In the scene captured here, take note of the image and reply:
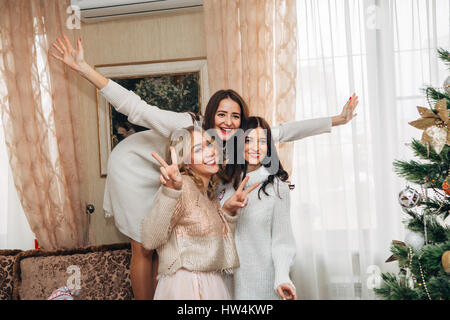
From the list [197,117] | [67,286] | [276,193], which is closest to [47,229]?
[67,286]

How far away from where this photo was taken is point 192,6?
5.94ft

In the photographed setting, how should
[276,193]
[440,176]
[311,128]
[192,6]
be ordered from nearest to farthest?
[440,176] < [276,193] < [311,128] < [192,6]

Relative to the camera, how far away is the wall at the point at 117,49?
6.14 ft

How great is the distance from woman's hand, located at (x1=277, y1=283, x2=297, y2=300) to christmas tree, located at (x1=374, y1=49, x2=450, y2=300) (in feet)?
0.89

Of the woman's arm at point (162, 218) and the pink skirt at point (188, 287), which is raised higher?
the woman's arm at point (162, 218)

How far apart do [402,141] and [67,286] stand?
1.60 m

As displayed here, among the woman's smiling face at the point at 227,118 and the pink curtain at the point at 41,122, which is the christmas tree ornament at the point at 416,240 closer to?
the woman's smiling face at the point at 227,118

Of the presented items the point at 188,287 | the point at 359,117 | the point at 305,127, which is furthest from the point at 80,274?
the point at 359,117

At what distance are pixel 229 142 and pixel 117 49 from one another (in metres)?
0.97

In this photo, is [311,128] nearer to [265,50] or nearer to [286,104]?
[286,104]

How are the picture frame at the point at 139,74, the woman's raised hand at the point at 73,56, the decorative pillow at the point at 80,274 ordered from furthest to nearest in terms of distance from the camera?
the picture frame at the point at 139,74
the decorative pillow at the point at 80,274
the woman's raised hand at the point at 73,56

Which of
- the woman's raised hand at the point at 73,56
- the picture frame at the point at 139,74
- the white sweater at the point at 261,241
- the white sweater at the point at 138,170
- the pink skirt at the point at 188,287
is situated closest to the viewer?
the pink skirt at the point at 188,287

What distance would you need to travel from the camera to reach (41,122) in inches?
75.5

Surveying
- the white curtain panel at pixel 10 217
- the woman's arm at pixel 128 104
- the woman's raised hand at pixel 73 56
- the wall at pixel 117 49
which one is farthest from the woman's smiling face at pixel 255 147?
the white curtain panel at pixel 10 217
